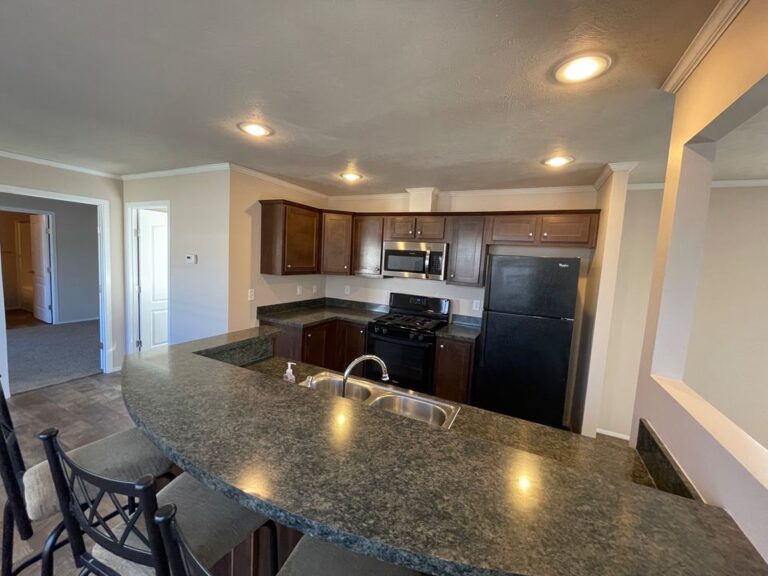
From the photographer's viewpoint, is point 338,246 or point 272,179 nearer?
point 272,179

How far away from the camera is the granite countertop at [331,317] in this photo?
11.2ft

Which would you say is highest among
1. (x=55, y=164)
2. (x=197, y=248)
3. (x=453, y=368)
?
(x=55, y=164)

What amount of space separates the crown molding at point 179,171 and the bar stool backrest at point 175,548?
10.4 feet

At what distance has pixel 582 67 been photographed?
4.48ft

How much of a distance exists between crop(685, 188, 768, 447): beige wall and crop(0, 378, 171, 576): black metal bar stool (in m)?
4.07

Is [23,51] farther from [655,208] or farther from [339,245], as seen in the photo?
[655,208]

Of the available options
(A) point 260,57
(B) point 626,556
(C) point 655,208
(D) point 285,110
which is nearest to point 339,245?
(D) point 285,110

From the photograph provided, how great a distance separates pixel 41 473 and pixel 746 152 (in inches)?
165

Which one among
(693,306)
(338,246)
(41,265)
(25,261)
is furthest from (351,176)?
(25,261)

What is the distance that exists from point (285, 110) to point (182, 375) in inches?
60.3

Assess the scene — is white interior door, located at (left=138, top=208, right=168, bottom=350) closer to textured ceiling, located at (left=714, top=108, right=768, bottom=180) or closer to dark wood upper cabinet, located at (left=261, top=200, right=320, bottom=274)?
dark wood upper cabinet, located at (left=261, top=200, right=320, bottom=274)

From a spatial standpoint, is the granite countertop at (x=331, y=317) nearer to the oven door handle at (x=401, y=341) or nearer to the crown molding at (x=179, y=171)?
the oven door handle at (x=401, y=341)

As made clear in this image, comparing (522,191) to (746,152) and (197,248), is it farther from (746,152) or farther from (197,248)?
(197,248)

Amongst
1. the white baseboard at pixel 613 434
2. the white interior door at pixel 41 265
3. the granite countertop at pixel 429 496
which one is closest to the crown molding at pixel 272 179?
the granite countertop at pixel 429 496
